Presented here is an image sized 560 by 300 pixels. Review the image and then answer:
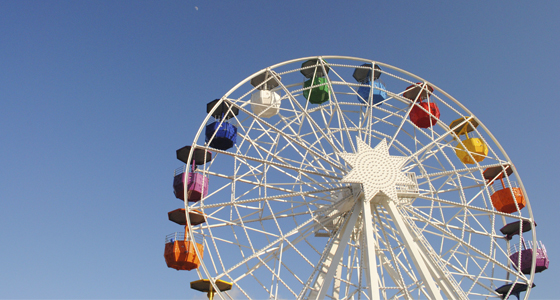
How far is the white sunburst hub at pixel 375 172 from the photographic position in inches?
511

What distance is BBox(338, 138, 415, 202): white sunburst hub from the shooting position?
13.0 m

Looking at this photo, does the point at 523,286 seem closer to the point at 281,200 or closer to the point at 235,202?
the point at 281,200

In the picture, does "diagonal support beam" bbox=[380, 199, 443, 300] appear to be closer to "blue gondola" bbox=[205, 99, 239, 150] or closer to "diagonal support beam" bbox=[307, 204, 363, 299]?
"diagonal support beam" bbox=[307, 204, 363, 299]

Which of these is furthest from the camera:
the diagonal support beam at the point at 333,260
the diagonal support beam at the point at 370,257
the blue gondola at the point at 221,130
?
the blue gondola at the point at 221,130

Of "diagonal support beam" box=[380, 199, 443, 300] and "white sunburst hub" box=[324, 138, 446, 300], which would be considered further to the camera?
"white sunburst hub" box=[324, 138, 446, 300]

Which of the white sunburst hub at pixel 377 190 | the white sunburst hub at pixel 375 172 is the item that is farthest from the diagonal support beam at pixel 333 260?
the white sunburst hub at pixel 375 172

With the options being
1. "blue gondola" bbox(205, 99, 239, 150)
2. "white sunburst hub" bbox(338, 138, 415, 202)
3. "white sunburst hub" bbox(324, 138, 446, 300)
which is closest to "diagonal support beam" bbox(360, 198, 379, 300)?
"white sunburst hub" bbox(324, 138, 446, 300)

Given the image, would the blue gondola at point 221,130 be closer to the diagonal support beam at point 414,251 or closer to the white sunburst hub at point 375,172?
the white sunburst hub at point 375,172

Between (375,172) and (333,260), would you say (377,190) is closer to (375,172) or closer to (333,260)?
(375,172)

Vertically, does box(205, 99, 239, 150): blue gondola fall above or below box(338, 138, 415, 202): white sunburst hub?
above

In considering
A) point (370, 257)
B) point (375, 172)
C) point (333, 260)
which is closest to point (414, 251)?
point (370, 257)

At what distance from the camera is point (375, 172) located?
13.3 metres

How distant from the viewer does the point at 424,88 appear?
656 inches

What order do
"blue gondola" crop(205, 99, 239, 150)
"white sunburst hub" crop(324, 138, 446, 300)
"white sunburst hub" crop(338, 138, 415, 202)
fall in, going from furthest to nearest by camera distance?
"blue gondola" crop(205, 99, 239, 150), "white sunburst hub" crop(338, 138, 415, 202), "white sunburst hub" crop(324, 138, 446, 300)
